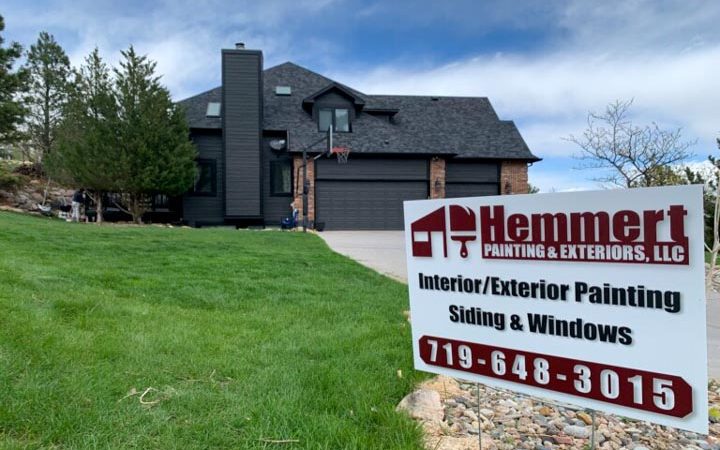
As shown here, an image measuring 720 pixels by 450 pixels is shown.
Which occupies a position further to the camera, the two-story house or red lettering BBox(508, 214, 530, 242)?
the two-story house

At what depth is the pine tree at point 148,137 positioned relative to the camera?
1769 cm

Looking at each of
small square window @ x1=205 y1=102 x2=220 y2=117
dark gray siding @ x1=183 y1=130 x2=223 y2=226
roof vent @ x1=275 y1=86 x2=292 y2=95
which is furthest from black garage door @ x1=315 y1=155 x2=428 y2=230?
small square window @ x1=205 y1=102 x2=220 y2=117

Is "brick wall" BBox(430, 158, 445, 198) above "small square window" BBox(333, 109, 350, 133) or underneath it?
underneath

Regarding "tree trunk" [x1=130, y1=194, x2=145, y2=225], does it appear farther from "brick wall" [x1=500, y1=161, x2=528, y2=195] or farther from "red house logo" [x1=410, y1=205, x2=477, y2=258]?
"red house logo" [x1=410, y1=205, x2=477, y2=258]

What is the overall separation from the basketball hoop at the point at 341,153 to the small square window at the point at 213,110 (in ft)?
19.5

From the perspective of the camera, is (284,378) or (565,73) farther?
(565,73)

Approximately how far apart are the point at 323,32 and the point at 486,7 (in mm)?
6391

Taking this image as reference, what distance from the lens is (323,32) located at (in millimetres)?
14953

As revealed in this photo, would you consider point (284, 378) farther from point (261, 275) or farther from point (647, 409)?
point (261, 275)

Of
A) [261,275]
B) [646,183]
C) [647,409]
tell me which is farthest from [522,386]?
[646,183]

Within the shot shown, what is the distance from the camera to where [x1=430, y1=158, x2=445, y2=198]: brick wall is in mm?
21469

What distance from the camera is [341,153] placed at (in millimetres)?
19625

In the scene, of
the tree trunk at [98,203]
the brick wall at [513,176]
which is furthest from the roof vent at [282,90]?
the brick wall at [513,176]

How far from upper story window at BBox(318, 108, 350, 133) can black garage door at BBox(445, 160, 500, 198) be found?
5.16m
